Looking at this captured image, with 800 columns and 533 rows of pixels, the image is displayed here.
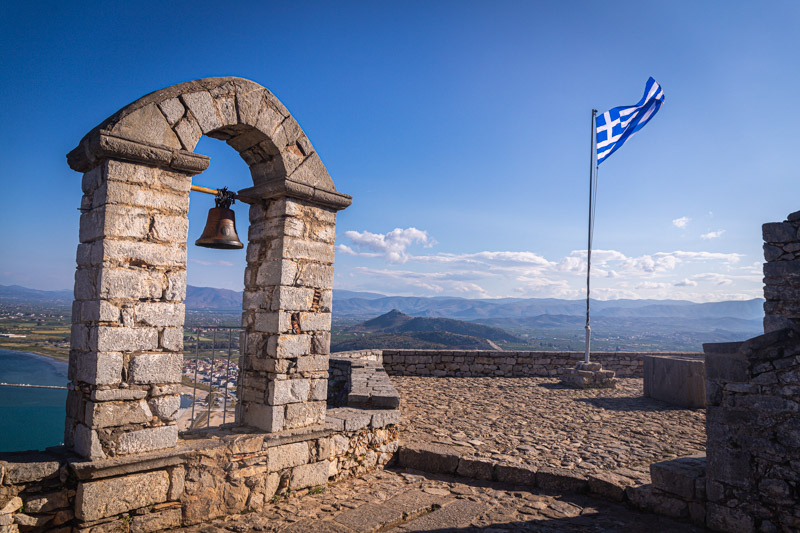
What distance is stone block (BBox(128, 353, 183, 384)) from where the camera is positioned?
361 centimetres

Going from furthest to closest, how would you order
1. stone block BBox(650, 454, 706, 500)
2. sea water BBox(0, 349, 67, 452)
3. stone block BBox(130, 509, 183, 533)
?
sea water BBox(0, 349, 67, 452) → stone block BBox(650, 454, 706, 500) → stone block BBox(130, 509, 183, 533)

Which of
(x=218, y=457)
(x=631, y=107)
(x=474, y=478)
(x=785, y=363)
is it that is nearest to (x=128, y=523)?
(x=218, y=457)

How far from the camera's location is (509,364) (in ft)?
44.0

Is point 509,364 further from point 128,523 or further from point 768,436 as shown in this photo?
point 128,523

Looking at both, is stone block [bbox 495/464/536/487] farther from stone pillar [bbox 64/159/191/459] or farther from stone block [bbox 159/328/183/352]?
stone block [bbox 159/328/183/352]

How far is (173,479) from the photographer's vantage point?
372 centimetres

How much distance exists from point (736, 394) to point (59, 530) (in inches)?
212

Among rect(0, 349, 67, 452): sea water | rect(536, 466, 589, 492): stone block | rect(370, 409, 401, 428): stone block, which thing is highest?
rect(370, 409, 401, 428): stone block

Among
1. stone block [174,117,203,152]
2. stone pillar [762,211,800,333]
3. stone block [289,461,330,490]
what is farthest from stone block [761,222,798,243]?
stone block [174,117,203,152]

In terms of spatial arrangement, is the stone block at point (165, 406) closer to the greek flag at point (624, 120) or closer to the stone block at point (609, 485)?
the stone block at point (609, 485)

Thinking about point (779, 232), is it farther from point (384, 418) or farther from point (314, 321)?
point (314, 321)

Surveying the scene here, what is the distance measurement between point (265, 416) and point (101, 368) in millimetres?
1566

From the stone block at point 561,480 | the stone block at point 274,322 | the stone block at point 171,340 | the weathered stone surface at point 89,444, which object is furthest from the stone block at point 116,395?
the stone block at point 561,480

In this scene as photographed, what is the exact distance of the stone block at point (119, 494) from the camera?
3.30 metres
